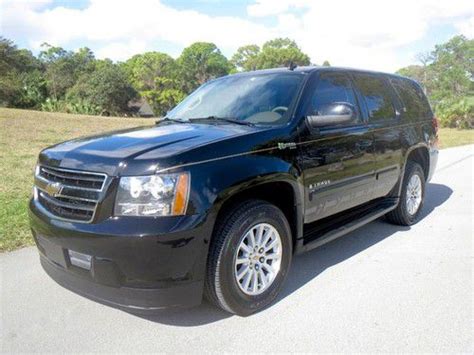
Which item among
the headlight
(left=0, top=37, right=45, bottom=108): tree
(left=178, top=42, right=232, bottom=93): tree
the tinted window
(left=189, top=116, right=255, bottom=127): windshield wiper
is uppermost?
(left=178, top=42, right=232, bottom=93): tree

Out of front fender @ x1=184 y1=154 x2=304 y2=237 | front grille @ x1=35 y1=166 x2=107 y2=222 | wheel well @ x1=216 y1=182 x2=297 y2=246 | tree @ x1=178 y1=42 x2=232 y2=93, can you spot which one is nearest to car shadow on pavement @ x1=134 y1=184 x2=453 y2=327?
wheel well @ x1=216 y1=182 x2=297 y2=246

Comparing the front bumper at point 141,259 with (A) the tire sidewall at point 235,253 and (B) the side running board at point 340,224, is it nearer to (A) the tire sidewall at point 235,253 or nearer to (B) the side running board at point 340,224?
(A) the tire sidewall at point 235,253

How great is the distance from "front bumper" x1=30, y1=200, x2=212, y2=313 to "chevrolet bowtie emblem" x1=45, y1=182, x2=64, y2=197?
0.27 metres

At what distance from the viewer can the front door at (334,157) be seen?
13.0ft

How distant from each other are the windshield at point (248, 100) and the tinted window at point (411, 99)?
6.83 feet

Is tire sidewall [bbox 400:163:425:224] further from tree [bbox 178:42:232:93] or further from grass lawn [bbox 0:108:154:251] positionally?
tree [bbox 178:42:232:93]

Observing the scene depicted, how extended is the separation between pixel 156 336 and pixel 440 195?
6.01m

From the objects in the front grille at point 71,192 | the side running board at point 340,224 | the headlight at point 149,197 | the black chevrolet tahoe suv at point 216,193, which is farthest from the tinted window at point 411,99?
the front grille at point 71,192

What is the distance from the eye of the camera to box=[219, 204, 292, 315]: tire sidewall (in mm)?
3213

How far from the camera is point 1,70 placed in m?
39.9

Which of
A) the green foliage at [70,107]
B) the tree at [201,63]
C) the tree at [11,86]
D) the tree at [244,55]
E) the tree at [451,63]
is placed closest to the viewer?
the tree at [11,86]

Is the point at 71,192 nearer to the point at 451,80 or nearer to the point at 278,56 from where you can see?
the point at 451,80

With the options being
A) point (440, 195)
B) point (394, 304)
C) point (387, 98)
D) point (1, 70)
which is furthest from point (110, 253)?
point (1, 70)

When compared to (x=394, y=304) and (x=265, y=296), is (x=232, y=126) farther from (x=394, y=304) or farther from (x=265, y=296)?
(x=394, y=304)
